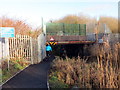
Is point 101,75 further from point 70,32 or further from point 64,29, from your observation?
point 70,32

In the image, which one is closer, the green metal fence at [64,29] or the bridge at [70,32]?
the bridge at [70,32]

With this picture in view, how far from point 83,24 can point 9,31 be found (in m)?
19.7

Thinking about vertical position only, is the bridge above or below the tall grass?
above

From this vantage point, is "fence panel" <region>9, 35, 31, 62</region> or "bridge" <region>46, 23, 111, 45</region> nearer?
"fence panel" <region>9, 35, 31, 62</region>

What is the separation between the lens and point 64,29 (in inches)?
1187

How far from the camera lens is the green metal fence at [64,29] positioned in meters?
28.6

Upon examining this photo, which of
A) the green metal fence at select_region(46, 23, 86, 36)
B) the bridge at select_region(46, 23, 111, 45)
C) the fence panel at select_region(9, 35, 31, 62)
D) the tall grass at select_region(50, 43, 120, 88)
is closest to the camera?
the tall grass at select_region(50, 43, 120, 88)

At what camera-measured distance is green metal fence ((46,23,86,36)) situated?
93.9 ft

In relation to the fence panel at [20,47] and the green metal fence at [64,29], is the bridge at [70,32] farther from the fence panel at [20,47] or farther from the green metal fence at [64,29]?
the fence panel at [20,47]

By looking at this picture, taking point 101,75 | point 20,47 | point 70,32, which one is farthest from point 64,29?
point 101,75

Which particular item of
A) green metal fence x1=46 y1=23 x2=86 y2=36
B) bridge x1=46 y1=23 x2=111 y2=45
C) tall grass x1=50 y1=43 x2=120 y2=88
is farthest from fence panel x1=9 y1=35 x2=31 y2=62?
green metal fence x1=46 y1=23 x2=86 y2=36

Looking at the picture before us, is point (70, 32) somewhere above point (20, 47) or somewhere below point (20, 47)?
above

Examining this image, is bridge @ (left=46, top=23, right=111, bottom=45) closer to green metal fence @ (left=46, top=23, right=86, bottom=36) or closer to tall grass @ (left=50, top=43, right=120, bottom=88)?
green metal fence @ (left=46, top=23, right=86, bottom=36)

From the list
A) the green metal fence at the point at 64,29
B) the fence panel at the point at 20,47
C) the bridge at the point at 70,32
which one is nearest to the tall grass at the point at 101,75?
the fence panel at the point at 20,47
